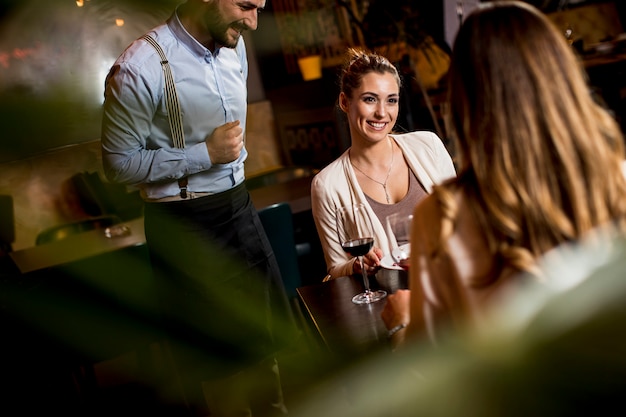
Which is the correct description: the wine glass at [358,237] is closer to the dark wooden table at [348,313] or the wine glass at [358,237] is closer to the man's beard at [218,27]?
the dark wooden table at [348,313]

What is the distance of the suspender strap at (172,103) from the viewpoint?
6.89 ft

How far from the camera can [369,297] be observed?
162 centimetres

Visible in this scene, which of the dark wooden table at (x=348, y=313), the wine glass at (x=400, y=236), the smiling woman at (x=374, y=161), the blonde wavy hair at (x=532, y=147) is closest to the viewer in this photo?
the blonde wavy hair at (x=532, y=147)

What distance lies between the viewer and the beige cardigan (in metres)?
2.15

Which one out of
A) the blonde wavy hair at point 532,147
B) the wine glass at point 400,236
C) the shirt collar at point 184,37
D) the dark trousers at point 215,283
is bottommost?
the dark trousers at point 215,283

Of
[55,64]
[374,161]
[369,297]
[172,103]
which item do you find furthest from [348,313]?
[55,64]

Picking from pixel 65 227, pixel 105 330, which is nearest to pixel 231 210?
pixel 105 330

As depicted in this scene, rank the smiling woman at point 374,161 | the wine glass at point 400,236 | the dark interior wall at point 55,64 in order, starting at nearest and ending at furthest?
the wine glass at point 400,236
the smiling woman at point 374,161
the dark interior wall at point 55,64

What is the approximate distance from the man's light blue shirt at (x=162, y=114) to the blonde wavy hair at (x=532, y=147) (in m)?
1.32

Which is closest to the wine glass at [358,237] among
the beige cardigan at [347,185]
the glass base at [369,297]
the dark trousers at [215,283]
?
the glass base at [369,297]

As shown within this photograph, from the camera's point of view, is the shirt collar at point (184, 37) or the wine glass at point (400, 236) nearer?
the wine glass at point (400, 236)

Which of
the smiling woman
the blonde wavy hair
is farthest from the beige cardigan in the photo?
the blonde wavy hair

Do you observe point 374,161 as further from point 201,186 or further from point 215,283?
point 215,283

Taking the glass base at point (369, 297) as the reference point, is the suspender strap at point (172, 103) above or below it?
above
